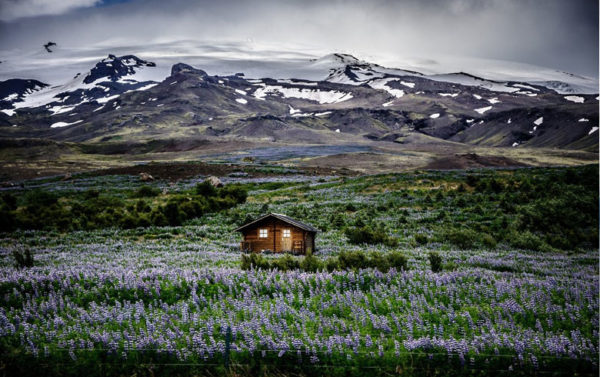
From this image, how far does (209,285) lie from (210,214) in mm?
35043

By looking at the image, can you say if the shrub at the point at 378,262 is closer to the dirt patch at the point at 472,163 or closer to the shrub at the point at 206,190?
the shrub at the point at 206,190

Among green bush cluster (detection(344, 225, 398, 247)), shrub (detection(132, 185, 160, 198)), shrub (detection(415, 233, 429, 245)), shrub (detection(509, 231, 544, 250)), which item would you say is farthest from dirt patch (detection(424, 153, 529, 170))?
green bush cluster (detection(344, 225, 398, 247))

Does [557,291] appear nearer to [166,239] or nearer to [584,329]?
[584,329]

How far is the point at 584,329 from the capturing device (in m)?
8.80

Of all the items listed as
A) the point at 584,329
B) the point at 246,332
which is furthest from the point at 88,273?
the point at 584,329

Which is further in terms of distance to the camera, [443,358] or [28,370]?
[28,370]

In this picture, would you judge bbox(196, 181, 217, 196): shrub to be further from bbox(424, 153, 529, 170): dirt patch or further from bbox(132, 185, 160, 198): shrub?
bbox(424, 153, 529, 170): dirt patch

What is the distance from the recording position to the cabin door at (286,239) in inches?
1042

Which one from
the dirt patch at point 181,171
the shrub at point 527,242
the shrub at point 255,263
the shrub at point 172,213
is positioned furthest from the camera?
the dirt patch at point 181,171

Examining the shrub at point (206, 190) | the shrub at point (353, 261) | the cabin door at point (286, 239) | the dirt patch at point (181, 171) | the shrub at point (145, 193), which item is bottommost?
the dirt patch at point (181, 171)

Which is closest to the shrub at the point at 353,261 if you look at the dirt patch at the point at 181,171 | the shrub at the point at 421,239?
the shrub at the point at 421,239

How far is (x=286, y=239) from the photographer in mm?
26672

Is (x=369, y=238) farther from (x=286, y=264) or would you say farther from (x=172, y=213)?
(x=172, y=213)

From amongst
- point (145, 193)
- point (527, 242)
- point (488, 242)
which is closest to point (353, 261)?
point (488, 242)
